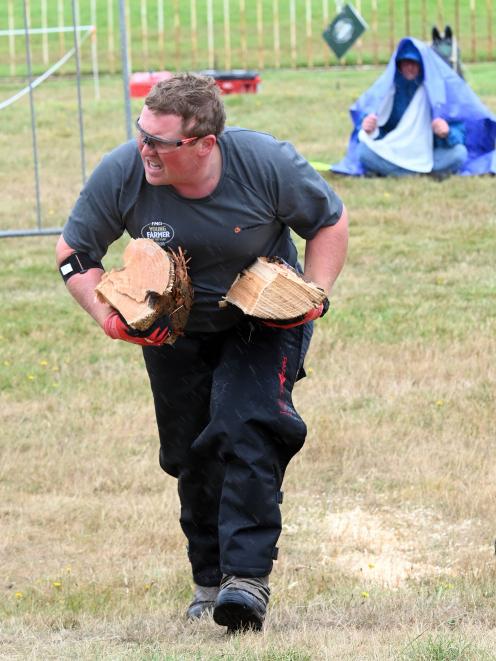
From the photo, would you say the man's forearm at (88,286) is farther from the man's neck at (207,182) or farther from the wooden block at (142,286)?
the man's neck at (207,182)

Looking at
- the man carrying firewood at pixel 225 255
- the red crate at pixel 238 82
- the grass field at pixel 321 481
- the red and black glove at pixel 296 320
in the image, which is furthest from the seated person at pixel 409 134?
the red and black glove at pixel 296 320

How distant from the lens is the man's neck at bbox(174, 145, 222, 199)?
4.21m

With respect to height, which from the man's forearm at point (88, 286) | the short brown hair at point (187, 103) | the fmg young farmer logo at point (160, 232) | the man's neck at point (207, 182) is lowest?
the man's forearm at point (88, 286)

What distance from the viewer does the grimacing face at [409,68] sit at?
1384 centimetres

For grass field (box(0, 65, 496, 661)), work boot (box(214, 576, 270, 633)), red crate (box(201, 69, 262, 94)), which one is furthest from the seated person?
work boot (box(214, 576, 270, 633))

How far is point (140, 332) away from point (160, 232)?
347mm

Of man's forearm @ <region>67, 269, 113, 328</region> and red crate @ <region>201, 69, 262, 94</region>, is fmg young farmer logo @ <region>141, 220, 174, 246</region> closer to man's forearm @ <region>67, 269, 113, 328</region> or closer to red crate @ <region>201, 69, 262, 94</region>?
man's forearm @ <region>67, 269, 113, 328</region>

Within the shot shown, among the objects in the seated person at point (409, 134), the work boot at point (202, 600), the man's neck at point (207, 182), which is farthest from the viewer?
the seated person at point (409, 134)

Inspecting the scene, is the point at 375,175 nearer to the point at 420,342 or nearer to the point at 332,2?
the point at 420,342

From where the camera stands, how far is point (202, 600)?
486 cm

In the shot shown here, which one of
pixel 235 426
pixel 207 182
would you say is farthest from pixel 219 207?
pixel 235 426

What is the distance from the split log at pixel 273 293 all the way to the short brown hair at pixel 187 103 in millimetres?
476

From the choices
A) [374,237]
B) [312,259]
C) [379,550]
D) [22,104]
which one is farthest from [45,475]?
[22,104]

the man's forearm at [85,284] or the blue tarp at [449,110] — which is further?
the blue tarp at [449,110]
